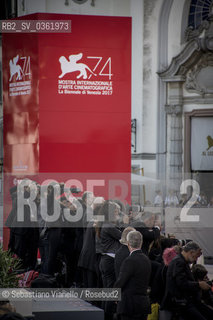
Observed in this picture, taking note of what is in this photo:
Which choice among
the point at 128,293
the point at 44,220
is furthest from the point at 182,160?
the point at 128,293

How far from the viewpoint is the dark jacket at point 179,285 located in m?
7.31

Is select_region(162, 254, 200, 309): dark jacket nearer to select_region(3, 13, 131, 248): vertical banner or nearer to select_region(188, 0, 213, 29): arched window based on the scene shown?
select_region(3, 13, 131, 248): vertical banner

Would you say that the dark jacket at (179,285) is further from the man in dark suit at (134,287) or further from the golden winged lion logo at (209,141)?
the golden winged lion logo at (209,141)

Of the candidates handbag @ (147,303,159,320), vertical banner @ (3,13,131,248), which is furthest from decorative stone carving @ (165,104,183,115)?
handbag @ (147,303,159,320)

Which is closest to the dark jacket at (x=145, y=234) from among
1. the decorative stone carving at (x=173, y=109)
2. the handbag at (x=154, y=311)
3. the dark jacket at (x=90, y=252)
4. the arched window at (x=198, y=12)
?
the handbag at (x=154, y=311)

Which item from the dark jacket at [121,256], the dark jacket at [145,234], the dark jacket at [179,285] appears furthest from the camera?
the dark jacket at [145,234]

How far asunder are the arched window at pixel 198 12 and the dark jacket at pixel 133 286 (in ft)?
62.8

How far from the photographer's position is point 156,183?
2355 centimetres

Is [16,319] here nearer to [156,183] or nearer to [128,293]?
[128,293]

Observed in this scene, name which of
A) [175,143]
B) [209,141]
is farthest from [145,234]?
[175,143]

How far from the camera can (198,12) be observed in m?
24.7

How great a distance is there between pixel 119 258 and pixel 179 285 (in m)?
0.84

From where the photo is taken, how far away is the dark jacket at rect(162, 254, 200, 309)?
7312mm

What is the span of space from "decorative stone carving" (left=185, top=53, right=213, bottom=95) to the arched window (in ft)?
5.19
